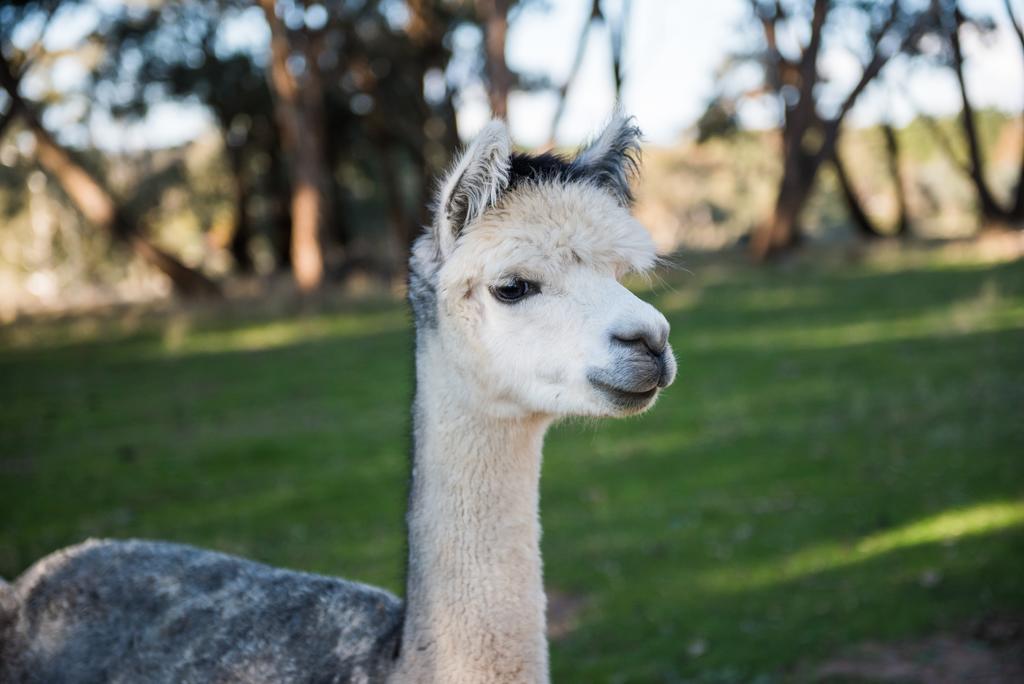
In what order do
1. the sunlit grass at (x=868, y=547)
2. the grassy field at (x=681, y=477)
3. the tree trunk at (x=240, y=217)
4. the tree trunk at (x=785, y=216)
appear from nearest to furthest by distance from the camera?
the grassy field at (x=681, y=477)
the sunlit grass at (x=868, y=547)
the tree trunk at (x=785, y=216)
the tree trunk at (x=240, y=217)

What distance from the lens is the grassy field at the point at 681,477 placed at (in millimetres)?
7152

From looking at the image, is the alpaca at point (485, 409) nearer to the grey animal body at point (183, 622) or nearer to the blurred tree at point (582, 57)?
the grey animal body at point (183, 622)

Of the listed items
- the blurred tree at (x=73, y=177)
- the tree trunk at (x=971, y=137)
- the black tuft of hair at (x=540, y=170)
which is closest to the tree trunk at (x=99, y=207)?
the blurred tree at (x=73, y=177)

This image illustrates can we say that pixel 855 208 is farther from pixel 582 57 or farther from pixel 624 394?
pixel 624 394

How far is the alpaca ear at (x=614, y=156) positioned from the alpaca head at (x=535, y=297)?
244mm

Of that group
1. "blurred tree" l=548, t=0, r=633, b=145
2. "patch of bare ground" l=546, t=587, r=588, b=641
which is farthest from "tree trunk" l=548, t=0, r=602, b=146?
"patch of bare ground" l=546, t=587, r=588, b=641

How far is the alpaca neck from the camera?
11.3 ft

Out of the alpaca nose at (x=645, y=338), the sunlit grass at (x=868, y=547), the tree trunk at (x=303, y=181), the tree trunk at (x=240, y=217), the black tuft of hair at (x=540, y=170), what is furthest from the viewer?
the tree trunk at (x=240, y=217)

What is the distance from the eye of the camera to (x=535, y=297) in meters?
3.51

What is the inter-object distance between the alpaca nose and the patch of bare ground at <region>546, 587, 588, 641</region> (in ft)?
13.9

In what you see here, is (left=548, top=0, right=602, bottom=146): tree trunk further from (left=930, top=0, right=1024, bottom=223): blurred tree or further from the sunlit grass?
the sunlit grass

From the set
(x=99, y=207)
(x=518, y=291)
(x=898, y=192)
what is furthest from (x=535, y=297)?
(x=898, y=192)

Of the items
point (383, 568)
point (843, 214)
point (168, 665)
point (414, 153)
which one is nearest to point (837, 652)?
point (383, 568)

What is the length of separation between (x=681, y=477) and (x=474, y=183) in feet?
25.1
